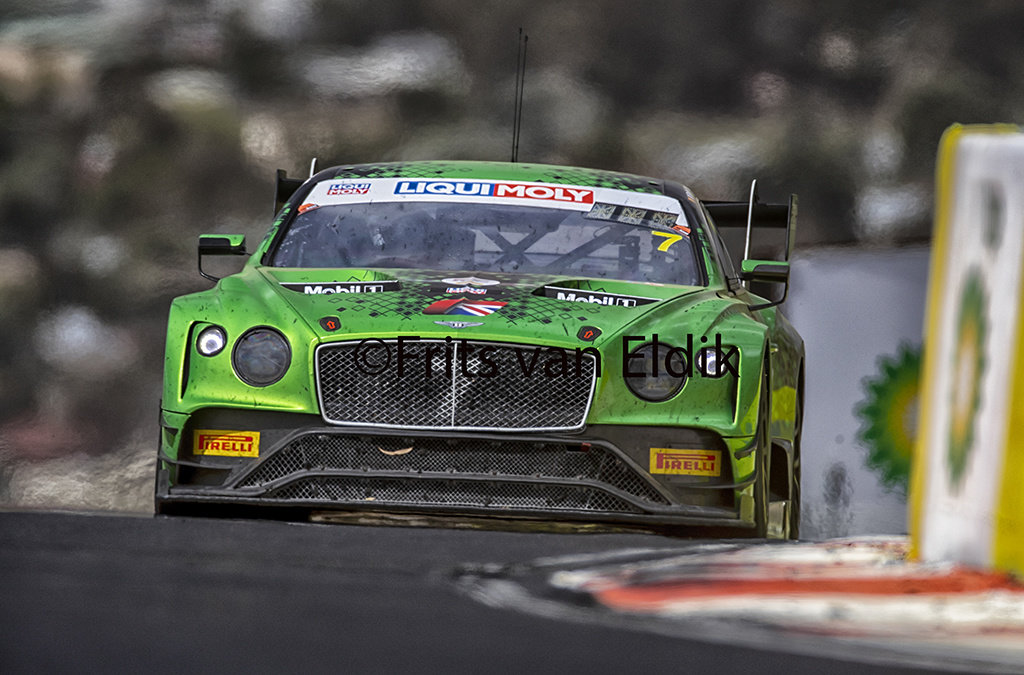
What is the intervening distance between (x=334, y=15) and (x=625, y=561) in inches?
447

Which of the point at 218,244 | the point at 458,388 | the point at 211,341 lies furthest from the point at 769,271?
the point at 211,341

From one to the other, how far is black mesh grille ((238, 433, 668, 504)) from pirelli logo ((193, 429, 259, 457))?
0.08 metres

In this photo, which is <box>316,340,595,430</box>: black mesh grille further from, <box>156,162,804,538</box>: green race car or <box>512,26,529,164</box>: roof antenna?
<box>512,26,529,164</box>: roof antenna

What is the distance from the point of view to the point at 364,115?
15320 millimetres

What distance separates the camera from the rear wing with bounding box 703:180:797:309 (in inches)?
293

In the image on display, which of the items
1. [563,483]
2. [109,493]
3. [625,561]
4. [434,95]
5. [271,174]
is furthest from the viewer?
[271,174]

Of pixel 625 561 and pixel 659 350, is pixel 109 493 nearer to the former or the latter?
pixel 659 350

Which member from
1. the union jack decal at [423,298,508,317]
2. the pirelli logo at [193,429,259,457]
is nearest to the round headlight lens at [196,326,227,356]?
the pirelli logo at [193,429,259,457]

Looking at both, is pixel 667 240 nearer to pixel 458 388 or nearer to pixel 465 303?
pixel 465 303

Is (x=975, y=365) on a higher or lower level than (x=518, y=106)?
lower

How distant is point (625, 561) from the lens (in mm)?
4754

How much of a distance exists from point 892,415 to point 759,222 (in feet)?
9.32

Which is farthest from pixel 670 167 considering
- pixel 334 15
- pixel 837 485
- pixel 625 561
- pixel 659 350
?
pixel 625 561

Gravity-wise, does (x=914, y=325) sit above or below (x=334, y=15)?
below
